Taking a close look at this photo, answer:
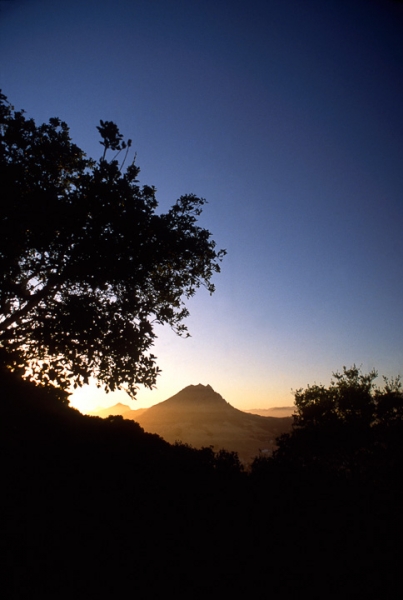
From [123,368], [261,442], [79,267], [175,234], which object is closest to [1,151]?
[79,267]

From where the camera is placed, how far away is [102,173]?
499 inches

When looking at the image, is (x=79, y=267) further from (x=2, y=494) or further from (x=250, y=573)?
(x=250, y=573)

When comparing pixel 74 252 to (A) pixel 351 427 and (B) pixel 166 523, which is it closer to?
(B) pixel 166 523

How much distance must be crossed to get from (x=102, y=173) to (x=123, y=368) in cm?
1006

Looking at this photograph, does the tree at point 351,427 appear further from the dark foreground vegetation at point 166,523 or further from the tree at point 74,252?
the tree at point 74,252

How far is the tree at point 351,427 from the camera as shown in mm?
31703

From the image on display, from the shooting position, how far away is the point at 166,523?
9.01m

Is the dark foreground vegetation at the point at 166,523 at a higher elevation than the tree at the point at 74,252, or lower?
lower

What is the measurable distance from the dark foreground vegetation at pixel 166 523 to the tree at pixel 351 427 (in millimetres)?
20563

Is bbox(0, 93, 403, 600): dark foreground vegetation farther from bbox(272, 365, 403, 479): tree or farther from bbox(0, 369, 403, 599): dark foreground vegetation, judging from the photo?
bbox(272, 365, 403, 479): tree

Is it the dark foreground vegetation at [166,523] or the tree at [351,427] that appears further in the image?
the tree at [351,427]

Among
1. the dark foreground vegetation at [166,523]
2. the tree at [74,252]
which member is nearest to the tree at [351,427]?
the dark foreground vegetation at [166,523]

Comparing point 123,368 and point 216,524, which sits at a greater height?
point 123,368

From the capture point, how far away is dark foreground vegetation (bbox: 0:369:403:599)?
6.87m
